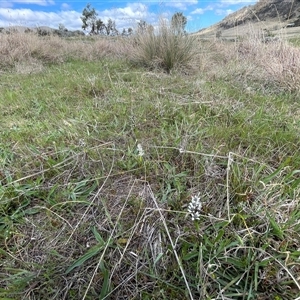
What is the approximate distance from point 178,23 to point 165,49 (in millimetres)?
633

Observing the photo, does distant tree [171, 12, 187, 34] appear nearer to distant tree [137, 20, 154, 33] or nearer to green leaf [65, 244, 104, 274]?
distant tree [137, 20, 154, 33]

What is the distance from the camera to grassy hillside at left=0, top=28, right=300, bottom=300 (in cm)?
70

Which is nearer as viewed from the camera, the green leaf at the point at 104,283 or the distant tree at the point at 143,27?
the green leaf at the point at 104,283

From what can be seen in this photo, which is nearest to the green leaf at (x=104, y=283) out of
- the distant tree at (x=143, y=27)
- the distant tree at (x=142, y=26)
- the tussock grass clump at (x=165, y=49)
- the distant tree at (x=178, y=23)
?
the tussock grass clump at (x=165, y=49)

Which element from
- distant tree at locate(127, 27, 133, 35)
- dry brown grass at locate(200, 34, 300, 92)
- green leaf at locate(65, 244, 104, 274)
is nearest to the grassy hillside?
green leaf at locate(65, 244, 104, 274)

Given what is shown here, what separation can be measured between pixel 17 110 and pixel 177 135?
1.63 metres

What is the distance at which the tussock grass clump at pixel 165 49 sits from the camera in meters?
3.41

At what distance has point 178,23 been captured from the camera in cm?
367

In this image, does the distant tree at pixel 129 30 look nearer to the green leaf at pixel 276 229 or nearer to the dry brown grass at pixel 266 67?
the dry brown grass at pixel 266 67

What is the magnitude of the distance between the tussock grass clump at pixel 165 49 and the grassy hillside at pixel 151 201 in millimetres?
1732

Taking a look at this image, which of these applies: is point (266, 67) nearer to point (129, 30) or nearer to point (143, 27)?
point (143, 27)

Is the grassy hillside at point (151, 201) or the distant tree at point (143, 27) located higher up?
the distant tree at point (143, 27)

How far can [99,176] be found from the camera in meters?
1.06

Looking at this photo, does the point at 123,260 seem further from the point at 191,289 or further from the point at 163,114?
the point at 163,114
